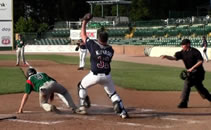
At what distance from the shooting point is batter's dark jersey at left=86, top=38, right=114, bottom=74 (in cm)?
896

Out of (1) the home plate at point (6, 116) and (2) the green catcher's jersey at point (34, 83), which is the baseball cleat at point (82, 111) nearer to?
(2) the green catcher's jersey at point (34, 83)

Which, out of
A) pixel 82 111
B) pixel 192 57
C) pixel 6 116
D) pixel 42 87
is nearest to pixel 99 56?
pixel 82 111

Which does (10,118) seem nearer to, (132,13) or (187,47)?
(187,47)

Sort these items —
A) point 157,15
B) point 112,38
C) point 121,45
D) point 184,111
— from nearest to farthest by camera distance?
point 184,111 < point 121,45 < point 112,38 < point 157,15

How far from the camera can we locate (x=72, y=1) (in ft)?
267

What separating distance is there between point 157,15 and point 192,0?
A: 26.7 feet

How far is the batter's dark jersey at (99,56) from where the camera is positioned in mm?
8961

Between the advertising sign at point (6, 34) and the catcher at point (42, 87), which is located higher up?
the advertising sign at point (6, 34)

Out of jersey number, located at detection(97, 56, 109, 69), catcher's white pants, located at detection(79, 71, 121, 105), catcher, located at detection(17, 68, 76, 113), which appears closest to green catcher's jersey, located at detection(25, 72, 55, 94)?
catcher, located at detection(17, 68, 76, 113)

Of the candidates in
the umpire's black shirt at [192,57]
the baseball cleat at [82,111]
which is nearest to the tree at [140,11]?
the umpire's black shirt at [192,57]

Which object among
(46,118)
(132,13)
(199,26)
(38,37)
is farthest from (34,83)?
(132,13)

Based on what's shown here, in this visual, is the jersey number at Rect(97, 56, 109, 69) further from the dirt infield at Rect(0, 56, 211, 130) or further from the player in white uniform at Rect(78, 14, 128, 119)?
the dirt infield at Rect(0, 56, 211, 130)

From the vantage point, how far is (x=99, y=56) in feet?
29.4

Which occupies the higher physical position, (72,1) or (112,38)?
(72,1)
